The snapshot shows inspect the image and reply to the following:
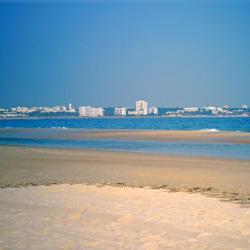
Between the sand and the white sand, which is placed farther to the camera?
the sand

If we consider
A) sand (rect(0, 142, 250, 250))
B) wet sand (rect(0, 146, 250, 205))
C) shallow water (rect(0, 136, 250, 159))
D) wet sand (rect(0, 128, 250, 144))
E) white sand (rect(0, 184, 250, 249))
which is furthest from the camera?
wet sand (rect(0, 128, 250, 144))

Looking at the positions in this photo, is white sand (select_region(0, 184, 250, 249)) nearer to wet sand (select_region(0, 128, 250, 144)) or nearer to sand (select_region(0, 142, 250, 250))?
sand (select_region(0, 142, 250, 250))

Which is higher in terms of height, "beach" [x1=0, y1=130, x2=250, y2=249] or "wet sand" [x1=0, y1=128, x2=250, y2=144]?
"beach" [x1=0, y1=130, x2=250, y2=249]

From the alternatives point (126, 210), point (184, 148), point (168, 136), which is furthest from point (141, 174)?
point (168, 136)

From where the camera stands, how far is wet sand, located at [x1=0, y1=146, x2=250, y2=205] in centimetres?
1326

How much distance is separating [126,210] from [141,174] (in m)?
7.58

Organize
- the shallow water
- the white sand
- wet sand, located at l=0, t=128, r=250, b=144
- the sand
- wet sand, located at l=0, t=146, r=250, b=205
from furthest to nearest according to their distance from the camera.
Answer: wet sand, located at l=0, t=128, r=250, b=144 < the shallow water < wet sand, located at l=0, t=146, r=250, b=205 < the sand < the white sand

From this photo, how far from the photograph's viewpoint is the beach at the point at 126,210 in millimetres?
6840

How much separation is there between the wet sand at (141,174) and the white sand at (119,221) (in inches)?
63.5

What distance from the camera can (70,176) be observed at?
16.1 meters

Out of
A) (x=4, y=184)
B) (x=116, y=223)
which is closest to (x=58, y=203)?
(x=116, y=223)

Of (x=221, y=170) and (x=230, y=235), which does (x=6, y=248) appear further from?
(x=221, y=170)

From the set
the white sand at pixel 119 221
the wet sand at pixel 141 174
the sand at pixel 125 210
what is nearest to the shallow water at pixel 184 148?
the wet sand at pixel 141 174

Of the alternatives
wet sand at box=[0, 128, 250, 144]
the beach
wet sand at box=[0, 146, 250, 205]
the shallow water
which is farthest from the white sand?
wet sand at box=[0, 128, 250, 144]
